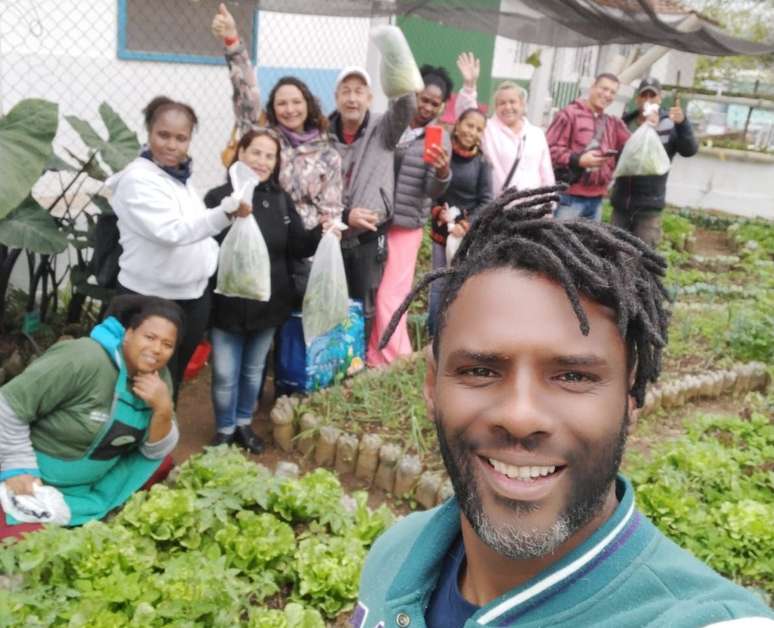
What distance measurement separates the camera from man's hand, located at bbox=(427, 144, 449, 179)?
498cm

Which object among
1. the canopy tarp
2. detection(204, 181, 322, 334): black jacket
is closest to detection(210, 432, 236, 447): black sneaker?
detection(204, 181, 322, 334): black jacket

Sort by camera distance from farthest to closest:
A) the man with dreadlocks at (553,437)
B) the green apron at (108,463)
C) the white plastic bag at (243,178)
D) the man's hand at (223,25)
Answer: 1. the man's hand at (223,25)
2. the white plastic bag at (243,178)
3. the green apron at (108,463)
4. the man with dreadlocks at (553,437)

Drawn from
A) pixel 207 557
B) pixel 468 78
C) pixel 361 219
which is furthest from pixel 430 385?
pixel 468 78

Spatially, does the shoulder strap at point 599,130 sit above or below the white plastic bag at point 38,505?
above

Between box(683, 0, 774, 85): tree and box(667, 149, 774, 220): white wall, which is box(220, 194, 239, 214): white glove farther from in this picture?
box(683, 0, 774, 85): tree

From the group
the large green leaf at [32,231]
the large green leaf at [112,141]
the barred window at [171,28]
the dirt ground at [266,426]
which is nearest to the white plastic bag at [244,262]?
the dirt ground at [266,426]

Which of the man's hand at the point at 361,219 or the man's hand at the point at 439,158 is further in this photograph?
the man's hand at the point at 439,158

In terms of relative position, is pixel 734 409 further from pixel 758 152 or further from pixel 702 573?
pixel 758 152

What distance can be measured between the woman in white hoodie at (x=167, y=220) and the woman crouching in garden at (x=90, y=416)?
402 millimetres

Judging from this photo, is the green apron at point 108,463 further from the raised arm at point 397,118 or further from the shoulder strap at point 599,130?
the shoulder strap at point 599,130

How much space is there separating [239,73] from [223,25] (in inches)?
10.9

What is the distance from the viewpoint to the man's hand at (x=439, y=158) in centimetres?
498

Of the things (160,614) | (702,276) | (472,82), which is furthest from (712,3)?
(160,614)

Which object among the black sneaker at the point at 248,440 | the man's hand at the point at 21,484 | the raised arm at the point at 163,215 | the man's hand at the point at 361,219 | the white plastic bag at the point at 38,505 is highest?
the raised arm at the point at 163,215
